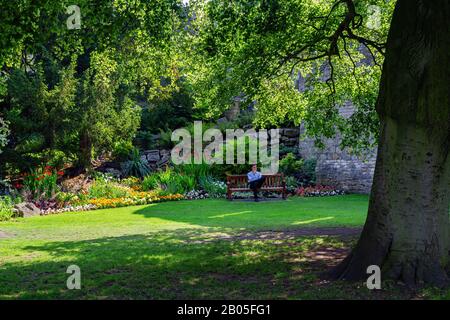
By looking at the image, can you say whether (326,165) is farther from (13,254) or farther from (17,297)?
(17,297)

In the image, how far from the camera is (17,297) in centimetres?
546

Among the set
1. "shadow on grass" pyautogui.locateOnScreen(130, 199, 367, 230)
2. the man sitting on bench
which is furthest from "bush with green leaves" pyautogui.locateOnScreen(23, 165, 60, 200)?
the man sitting on bench

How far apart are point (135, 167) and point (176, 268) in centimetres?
1545

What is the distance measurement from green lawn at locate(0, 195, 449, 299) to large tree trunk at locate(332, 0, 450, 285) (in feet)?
1.51

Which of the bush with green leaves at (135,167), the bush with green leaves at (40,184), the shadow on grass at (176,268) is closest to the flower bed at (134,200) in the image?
the bush with green leaves at (40,184)

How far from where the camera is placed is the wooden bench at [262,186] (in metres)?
17.4

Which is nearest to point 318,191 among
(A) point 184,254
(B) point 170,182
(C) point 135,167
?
(B) point 170,182

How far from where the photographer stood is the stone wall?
19125 mm

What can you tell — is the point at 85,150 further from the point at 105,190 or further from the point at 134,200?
the point at 134,200

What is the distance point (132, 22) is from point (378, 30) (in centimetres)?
550

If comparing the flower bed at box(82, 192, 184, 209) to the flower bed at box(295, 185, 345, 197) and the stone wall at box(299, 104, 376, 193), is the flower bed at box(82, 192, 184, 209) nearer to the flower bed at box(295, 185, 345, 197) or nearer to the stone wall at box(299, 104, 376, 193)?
the flower bed at box(295, 185, 345, 197)

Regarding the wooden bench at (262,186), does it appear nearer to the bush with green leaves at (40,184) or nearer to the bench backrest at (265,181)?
the bench backrest at (265,181)

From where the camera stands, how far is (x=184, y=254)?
309 inches
